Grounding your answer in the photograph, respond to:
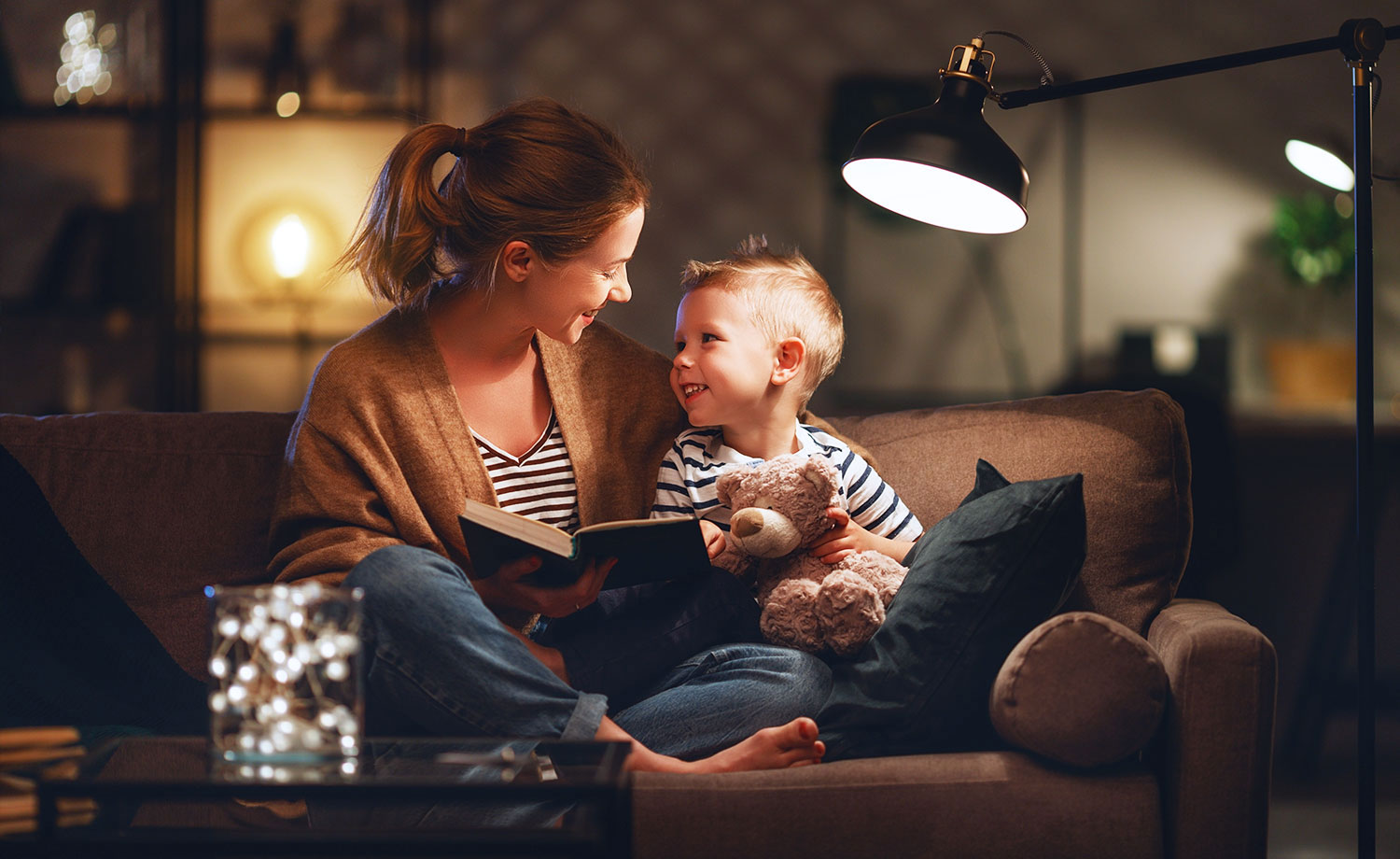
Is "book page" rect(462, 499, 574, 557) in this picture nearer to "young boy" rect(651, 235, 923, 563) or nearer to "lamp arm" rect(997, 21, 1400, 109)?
"young boy" rect(651, 235, 923, 563)

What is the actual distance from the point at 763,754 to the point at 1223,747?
425 mm

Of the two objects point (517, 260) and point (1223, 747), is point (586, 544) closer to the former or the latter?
point (517, 260)

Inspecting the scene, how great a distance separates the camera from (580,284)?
1.34m

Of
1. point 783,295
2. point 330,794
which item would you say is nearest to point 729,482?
point 783,295

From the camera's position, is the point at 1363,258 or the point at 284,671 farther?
the point at 1363,258

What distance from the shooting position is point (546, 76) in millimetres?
2793

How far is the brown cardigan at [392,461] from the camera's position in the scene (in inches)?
48.6

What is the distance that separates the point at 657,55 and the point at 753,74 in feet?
0.81

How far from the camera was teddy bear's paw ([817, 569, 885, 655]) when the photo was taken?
118cm

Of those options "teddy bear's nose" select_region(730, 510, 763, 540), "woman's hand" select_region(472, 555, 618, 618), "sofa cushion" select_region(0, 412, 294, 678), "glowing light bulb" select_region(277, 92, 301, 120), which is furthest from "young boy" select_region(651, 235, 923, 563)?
"glowing light bulb" select_region(277, 92, 301, 120)

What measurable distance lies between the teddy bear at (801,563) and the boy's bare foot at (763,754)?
0.15 m

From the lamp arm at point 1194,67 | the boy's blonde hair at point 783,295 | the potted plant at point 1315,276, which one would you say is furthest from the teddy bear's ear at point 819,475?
the potted plant at point 1315,276

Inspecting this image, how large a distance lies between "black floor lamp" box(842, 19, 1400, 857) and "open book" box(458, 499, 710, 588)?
0.46m

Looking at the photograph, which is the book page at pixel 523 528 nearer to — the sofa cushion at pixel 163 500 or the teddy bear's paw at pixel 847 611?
the teddy bear's paw at pixel 847 611
